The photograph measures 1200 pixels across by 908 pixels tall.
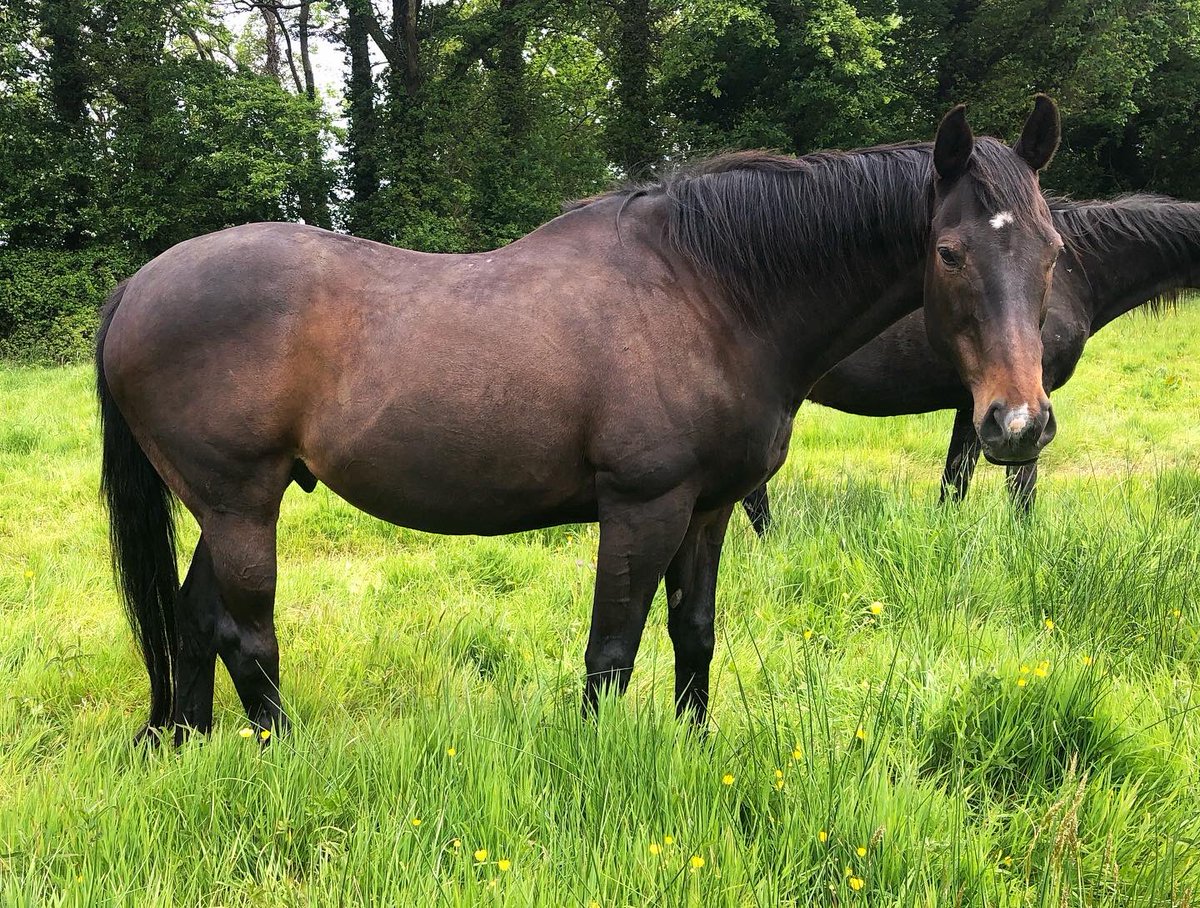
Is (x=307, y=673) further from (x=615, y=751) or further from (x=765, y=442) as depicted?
(x=765, y=442)

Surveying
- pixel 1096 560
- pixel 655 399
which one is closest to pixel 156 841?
pixel 655 399

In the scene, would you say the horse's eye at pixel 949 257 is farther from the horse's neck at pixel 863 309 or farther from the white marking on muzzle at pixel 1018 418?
the white marking on muzzle at pixel 1018 418

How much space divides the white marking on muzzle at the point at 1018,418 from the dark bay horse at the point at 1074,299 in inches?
119

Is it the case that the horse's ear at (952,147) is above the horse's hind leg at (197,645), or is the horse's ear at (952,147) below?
above

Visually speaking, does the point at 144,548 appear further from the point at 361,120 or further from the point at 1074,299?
the point at 361,120

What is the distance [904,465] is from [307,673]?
559 centimetres

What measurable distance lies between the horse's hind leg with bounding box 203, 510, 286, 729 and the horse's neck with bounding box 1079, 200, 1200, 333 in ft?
16.8

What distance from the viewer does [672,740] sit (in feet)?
7.16

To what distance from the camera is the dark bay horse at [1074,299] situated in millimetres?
5039

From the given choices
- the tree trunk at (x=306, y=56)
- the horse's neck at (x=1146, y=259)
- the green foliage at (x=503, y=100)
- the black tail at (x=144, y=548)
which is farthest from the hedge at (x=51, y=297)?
the horse's neck at (x=1146, y=259)

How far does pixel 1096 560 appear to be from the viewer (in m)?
3.50

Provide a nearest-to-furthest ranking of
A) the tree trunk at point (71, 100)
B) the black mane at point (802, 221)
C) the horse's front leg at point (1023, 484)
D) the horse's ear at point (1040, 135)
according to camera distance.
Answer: the horse's ear at point (1040, 135) < the black mane at point (802, 221) < the horse's front leg at point (1023, 484) < the tree trunk at point (71, 100)

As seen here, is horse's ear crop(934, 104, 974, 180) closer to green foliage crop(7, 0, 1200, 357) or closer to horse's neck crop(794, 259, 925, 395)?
horse's neck crop(794, 259, 925, 395)

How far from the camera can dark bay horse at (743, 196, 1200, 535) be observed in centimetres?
504
